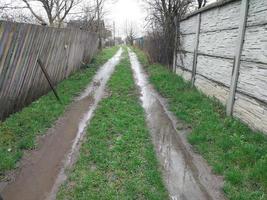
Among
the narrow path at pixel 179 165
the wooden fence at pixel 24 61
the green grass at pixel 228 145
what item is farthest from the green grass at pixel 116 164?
the wooden fence at pixel 24 61

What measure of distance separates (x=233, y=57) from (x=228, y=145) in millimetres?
2169

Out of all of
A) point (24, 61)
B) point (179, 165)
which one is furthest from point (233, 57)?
point (24, 61)

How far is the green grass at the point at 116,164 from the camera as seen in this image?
3.28 m

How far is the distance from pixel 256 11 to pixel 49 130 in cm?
441

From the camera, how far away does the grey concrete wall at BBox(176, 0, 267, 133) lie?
4.70 m

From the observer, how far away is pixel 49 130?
5.30m

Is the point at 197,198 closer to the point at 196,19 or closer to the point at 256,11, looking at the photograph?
the point at 256,11

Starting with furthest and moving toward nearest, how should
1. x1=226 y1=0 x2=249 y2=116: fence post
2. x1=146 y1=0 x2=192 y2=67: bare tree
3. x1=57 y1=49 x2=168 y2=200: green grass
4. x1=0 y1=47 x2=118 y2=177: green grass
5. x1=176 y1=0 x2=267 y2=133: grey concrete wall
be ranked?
x1=146 y1=0 x2=192 y2=67: bare tree < x1=226 y1=0 x2=249 y2=116: fence post < x1=176 y1=0 x2=267 y2=133: grey concrete wall < x1=0 y1=47 x2=118 y2=177: green grass < x1=57 y1=49 x2=168 y2=200: green grass

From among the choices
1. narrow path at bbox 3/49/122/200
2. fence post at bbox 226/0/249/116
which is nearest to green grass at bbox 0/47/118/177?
narrow path at bbox 3/49/122/200

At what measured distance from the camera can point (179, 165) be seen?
4.04 metres

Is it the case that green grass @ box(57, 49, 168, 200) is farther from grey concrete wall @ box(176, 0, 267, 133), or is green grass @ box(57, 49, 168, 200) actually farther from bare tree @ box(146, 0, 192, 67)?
bare tree @ box(146, 0, 192, 67)

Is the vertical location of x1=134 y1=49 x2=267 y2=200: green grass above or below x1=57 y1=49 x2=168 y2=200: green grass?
above

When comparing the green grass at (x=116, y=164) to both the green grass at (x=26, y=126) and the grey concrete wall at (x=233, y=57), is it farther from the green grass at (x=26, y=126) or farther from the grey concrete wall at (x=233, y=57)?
the grey concrete wall at (x=233, y=57)

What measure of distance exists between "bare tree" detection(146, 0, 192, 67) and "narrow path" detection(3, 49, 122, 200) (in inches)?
261
